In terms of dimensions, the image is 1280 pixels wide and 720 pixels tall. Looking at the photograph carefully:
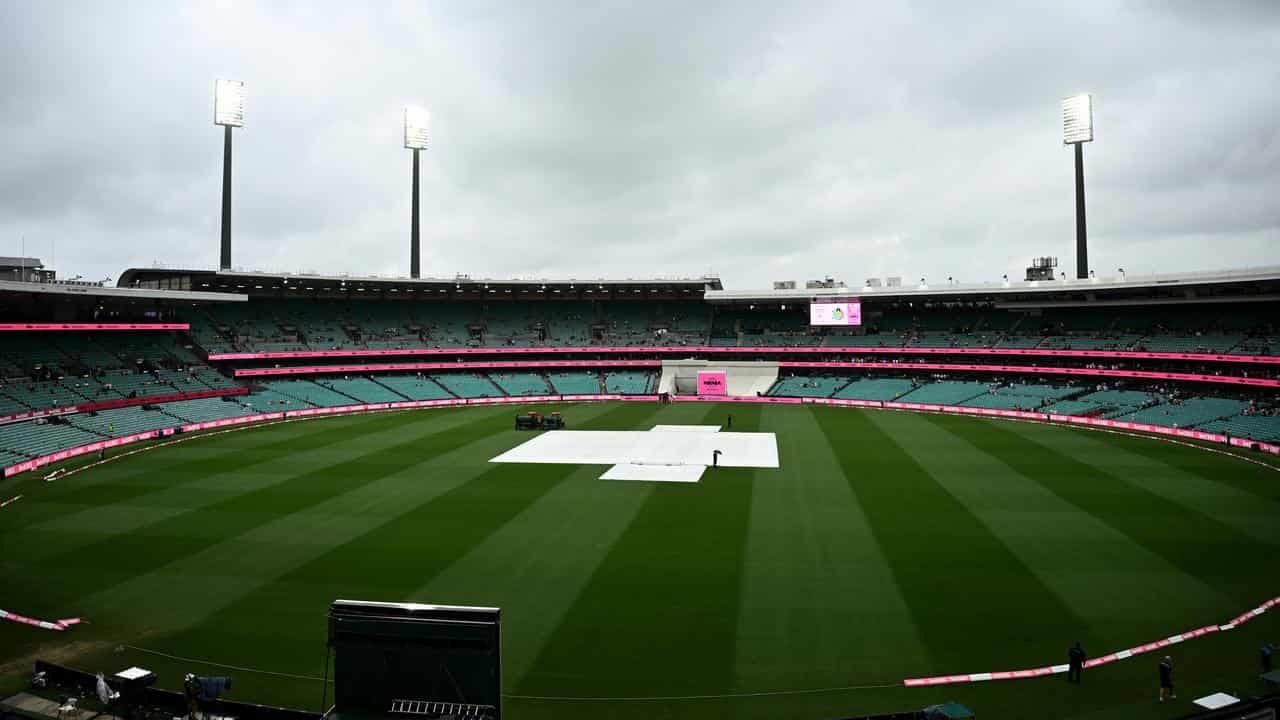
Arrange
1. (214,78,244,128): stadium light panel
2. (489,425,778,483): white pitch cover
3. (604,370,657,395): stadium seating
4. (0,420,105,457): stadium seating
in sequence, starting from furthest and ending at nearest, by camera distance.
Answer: (604,370,657,395): stadium seating
(214,78,244,128): stadium light panel
(0,420,105,457): stadium seating
(489,425,778,483): white pitch cover

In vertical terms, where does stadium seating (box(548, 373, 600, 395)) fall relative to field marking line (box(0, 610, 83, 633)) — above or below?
above

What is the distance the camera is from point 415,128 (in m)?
83.2

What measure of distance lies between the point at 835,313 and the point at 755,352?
11.3m

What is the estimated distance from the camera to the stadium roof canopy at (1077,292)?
190 ft

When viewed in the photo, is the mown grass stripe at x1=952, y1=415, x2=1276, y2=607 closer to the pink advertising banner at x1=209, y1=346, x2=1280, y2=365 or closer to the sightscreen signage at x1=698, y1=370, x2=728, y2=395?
the pink advertising banner at x1=209, y1=346, x2=1280, y2=365

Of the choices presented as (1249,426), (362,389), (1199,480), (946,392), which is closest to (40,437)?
(362,389)

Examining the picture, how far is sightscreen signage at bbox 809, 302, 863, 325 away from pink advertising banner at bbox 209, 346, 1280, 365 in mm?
4531

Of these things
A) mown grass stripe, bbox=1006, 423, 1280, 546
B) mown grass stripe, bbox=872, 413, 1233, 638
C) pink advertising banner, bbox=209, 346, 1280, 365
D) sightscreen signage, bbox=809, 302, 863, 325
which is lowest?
mown grass stripe, bbox=872, 413, 1233, 638

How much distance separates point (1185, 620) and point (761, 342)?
6773cm

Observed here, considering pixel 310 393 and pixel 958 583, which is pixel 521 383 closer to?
pixel 310 393

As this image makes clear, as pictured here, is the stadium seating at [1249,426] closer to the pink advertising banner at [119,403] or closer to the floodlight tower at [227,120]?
the pink advertising banner at [119,403]

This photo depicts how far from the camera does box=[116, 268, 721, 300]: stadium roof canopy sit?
224 ft

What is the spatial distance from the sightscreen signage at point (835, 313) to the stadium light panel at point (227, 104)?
62.5 m

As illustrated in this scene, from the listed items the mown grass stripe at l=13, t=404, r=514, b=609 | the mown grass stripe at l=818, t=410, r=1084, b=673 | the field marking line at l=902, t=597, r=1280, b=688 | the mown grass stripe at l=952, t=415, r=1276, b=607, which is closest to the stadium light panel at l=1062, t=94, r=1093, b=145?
the mown grass stripe at l=952, t=415, r=1276, b=607
